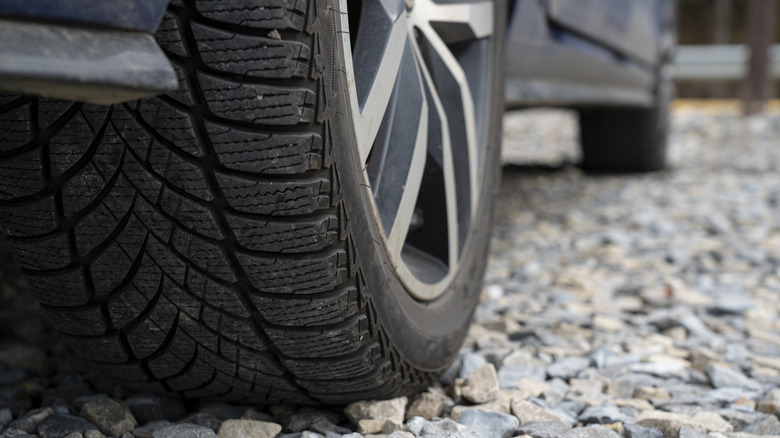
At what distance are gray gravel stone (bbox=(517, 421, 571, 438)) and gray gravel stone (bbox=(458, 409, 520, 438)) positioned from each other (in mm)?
14

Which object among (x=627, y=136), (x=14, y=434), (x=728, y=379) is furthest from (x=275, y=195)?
(x=627, y=136)

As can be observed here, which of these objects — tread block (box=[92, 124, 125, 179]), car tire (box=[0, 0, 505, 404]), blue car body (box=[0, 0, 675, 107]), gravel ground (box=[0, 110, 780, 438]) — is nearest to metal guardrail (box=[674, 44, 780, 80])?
blue car body (box=[0, 0, 675, 107])

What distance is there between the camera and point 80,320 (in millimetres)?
838

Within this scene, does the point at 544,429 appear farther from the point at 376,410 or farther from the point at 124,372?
the point at 124,372

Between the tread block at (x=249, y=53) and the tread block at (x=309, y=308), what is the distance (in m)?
0.25

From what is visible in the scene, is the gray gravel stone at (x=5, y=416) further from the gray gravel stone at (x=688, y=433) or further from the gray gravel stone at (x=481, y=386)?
the gray gravel stone at (x=688, y=433)

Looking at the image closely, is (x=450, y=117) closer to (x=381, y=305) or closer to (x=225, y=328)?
(x=381, y=305)

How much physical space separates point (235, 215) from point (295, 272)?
0.30 feet

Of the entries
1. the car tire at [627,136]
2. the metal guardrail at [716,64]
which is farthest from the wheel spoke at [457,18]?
the metal guardrail at [716,64]

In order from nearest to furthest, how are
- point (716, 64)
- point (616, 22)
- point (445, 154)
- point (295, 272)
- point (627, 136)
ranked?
point (295, 272), point (445, 154), point (616, 22), point (627, 136), point (716, 64)

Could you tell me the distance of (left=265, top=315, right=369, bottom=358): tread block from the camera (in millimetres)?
820

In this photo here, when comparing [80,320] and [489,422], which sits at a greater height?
[80,320]

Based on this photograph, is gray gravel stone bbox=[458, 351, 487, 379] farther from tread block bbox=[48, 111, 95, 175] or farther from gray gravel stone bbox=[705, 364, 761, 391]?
tread block bbox=[48, 111, 95, 175]

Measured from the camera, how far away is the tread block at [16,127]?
2.29 ft
